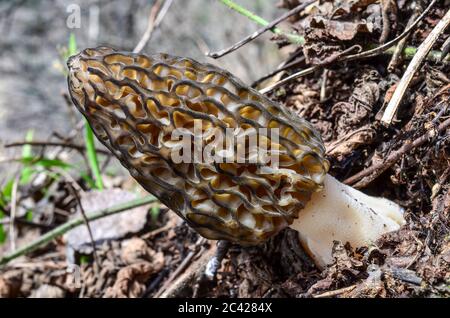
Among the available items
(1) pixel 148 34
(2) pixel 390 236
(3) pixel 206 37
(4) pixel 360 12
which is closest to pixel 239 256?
(2) pixel 390 236

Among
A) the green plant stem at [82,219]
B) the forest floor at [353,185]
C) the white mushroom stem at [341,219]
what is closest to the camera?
the forest floor at [353,185]

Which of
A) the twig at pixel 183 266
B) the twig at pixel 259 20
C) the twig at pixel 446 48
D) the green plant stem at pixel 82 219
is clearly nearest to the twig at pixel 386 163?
the twig at pixel 446 48

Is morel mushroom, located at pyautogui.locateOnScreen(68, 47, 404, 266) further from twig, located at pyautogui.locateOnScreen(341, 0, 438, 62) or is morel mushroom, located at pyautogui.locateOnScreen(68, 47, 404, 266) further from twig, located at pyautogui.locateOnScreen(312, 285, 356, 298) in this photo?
twig, located at pyautogui.locateOnScreen(341, 0, 438, 62)

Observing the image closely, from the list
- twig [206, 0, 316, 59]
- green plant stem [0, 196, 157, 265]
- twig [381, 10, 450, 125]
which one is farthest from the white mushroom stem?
green plant stem [0, 196, 157, 265]

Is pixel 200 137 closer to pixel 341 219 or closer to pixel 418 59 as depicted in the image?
pixel 341 219

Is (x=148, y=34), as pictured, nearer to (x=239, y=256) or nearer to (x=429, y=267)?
(x=239, y=256)

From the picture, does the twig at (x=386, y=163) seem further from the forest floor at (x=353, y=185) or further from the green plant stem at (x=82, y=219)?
the green plant stem at (x=82, y=219)
